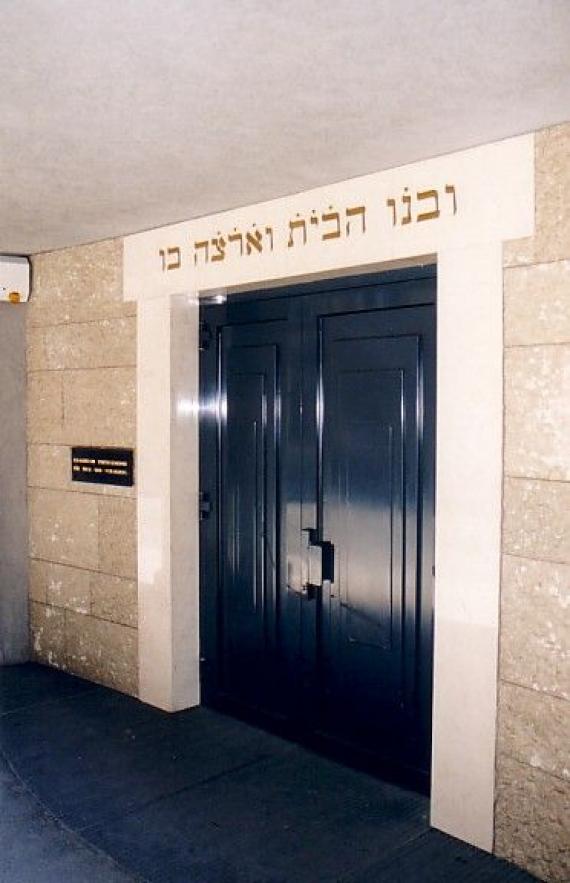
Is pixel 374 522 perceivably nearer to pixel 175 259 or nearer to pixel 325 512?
pixel 325 512

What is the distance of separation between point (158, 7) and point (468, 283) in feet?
5.75

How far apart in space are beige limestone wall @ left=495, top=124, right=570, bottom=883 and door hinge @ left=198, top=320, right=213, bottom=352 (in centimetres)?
222

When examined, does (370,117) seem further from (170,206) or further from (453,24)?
(170,206)

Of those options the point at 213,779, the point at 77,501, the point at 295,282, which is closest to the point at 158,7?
the point at 295,282

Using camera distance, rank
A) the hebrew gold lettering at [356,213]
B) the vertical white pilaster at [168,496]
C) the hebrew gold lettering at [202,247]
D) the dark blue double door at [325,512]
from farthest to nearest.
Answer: the vertical white pilaster at [168,496] < the hebrew gold lettering at [202,247] < the dark blue double door at [325,512] < the hebrew gold lettering at [356,213]

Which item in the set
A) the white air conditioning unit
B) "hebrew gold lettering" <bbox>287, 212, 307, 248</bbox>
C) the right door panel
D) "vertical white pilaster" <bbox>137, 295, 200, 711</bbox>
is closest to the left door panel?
"vertical white pilaster" <bbox>137, 295, 200, 711</bbox>

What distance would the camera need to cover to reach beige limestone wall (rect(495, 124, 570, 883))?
3.16 meters

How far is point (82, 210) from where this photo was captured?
4562 mm

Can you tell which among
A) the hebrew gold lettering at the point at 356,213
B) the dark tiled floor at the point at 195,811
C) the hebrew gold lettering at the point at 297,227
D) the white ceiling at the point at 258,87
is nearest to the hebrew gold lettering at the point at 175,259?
the white ceiling at the point at 258,87

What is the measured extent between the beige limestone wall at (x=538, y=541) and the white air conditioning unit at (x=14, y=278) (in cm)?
387

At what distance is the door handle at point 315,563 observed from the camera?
441 centimetres

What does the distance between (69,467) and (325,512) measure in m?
2.24

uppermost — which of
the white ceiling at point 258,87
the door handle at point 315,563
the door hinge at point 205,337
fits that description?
the white ceiling at point 258,87

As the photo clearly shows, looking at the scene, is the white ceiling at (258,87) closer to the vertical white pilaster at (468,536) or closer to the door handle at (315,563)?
the vertical white pilaster at (468,536)
